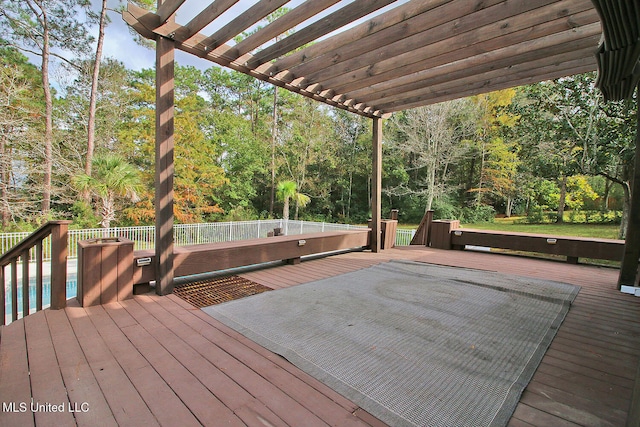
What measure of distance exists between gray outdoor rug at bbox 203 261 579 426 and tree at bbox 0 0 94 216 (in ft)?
34.6

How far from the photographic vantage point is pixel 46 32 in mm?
9984

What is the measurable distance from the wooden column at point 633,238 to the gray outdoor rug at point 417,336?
0.68 metres

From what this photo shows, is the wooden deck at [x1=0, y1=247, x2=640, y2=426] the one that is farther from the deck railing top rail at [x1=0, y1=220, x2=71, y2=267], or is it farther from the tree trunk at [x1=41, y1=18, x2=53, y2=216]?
the tree trunk at [x1=41, y1=18, x2=53, y2=216]

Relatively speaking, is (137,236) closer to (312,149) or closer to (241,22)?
(241,22)

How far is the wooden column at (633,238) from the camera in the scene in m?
3.19

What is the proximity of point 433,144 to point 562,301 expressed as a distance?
11883 mm

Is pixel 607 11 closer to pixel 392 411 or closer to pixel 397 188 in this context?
pixel 392 411

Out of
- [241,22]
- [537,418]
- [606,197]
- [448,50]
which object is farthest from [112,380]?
[606,197]

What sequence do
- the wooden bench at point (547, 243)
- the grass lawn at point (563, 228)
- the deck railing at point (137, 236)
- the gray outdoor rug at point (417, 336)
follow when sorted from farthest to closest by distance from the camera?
1. the grass lawn at point (563, 228)
2. the deck railing at point (137, 236)
3. the wooden bench at point (547, 243)
4. the gray outdoor rug at point (417, 336)

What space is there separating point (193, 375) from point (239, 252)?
84.0 inches

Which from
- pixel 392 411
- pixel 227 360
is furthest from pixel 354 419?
pixel 227 360

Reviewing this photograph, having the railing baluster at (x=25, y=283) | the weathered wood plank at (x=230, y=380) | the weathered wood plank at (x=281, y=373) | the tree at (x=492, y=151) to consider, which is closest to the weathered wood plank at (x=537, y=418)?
the weathered wood plank at (x=281, y=373)

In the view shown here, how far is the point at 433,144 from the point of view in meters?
13.8

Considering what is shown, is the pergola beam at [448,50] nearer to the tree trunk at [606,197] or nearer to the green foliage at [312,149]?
the green foliage at [312,149]
